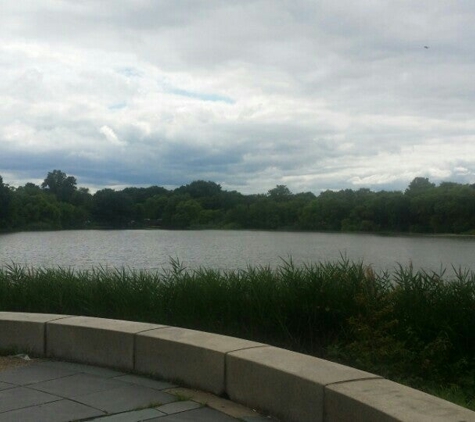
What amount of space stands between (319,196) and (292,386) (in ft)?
104

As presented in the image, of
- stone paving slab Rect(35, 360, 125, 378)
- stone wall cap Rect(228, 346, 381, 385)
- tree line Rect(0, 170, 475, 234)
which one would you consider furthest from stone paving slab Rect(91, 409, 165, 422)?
tree line Rect(0, 170, 475, 234)

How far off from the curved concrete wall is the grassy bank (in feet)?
6.74

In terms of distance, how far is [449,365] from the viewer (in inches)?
307

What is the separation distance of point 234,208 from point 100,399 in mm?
35676

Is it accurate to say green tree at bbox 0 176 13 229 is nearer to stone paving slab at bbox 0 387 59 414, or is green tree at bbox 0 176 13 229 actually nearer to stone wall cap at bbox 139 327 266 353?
stone wall cap at bbox 139 327 266 353

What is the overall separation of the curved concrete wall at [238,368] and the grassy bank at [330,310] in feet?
6.74

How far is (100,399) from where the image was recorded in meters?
5.50

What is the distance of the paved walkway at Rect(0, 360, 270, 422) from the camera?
5.06m

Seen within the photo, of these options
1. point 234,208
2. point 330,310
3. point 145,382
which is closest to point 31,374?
point 145,382

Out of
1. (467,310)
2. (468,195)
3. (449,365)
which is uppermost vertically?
(468,195)

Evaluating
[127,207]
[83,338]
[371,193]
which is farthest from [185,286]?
[127,207]

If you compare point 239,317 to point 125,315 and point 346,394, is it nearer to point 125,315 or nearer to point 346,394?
point 125,315

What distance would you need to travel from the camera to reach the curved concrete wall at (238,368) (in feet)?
14.4

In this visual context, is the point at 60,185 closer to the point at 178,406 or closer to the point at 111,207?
the point at 111,207
